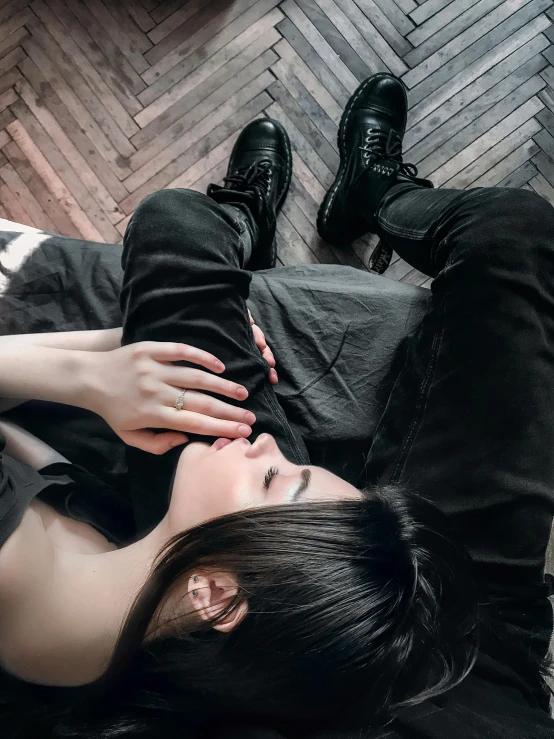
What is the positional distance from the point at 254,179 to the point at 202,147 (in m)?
0.20

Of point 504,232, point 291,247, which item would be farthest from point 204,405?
point 291,247

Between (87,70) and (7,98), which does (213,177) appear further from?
(7,98)

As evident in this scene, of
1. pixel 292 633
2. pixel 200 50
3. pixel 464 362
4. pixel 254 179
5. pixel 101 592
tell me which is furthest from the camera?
pixel 200 50

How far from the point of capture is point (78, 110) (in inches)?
49.1

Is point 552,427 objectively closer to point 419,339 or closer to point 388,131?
point 419,339

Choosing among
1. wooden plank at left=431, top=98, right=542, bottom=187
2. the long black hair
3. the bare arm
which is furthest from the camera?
wooden plank at left=431, top=98, right=542, bottom=187

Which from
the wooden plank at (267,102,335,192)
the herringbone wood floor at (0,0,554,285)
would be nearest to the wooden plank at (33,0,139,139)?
the herringbone wood floor at (0,0,554,285)

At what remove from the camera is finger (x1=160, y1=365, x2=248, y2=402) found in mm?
696

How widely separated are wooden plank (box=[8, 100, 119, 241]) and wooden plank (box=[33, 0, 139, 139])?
5.9 inches

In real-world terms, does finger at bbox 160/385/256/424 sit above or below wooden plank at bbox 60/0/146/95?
below

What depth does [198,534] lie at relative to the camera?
0.59 meters

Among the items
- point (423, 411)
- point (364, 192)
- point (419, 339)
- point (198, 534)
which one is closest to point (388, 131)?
point (364, 192)

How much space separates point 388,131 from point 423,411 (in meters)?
0.75

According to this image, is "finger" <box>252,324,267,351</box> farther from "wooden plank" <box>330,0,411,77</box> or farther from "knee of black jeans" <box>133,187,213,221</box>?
"wooden plank" <box>330,0,411,77</box>
